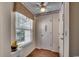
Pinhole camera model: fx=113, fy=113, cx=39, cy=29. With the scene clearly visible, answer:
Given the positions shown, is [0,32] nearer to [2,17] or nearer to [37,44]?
[2,17]

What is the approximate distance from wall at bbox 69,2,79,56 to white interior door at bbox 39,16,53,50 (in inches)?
132

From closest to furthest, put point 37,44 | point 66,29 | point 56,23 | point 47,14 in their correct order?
point 66,29 → point 56,23 → point 47,14 → point 37,44

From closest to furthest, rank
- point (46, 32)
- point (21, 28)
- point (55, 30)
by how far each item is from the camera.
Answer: point (21, 28)
point (55, 30)
point (46, 32)

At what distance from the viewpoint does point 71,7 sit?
1.81 metres

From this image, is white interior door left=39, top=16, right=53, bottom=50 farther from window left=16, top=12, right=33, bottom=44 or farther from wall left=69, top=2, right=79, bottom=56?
wall left=69, top=2, right=79, bottom=56

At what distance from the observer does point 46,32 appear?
543 centimetres

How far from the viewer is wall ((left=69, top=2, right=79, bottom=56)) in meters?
1.80

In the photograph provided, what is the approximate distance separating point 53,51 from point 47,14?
1.75 metres

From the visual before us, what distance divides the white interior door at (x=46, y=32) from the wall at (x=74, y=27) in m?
3.35

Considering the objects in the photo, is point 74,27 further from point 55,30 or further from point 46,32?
point 46,32

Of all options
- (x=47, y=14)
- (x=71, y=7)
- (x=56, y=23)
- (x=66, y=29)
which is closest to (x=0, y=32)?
(x=66, y=29)

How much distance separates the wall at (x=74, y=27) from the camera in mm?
1800

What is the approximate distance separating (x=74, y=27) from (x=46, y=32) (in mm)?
3626

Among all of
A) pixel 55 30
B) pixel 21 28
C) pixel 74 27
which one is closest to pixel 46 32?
pixel 55 30
